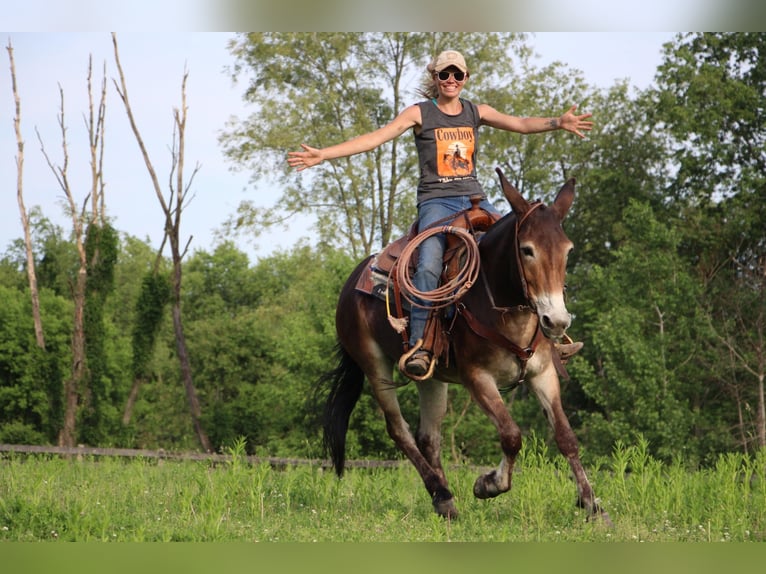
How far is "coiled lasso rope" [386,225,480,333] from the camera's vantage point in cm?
686

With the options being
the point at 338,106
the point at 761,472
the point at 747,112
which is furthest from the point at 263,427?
the point at 761,472

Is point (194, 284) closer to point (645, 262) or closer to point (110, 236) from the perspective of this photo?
point (110, 236)

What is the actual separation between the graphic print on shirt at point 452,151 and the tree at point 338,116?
2352 cm

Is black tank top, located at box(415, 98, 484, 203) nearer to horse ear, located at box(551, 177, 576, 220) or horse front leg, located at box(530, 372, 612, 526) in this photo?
horse ear, located at box(551, 177, 576, 220)

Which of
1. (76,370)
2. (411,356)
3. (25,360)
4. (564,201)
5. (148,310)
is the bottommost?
(411,356)

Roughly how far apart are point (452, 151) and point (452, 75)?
0.56 m

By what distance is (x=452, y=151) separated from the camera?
7.40 m

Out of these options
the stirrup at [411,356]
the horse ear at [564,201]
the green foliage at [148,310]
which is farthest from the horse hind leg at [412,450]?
the green foliage at [148,310]

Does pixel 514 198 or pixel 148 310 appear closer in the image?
pixel 514 198

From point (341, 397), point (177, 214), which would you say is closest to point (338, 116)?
point (177, 214)

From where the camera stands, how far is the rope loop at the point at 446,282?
6863 millimetres

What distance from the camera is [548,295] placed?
6.07 metres

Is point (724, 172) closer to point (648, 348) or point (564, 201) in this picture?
point (648, 348)

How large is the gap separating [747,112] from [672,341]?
7.13m
